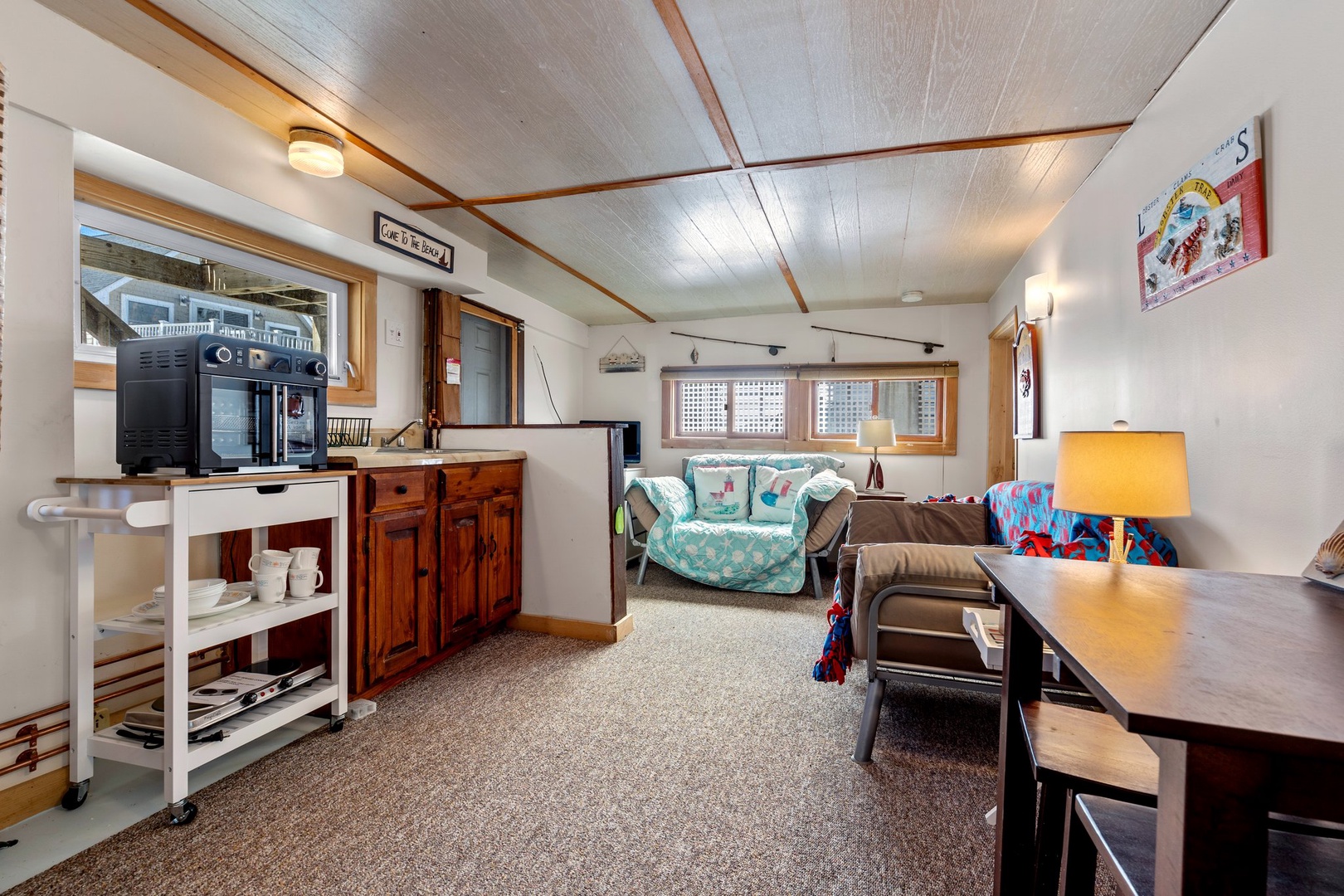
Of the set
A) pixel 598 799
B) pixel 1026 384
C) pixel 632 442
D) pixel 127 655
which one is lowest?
pixel 598 799

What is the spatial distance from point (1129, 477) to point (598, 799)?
1623mm

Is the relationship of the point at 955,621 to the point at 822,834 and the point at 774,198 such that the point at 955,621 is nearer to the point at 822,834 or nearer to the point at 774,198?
the point at 822,834

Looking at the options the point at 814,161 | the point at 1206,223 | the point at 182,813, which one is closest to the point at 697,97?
the point at 814,161

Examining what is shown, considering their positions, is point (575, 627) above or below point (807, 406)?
below

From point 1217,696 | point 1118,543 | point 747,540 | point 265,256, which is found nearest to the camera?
point 1217,696

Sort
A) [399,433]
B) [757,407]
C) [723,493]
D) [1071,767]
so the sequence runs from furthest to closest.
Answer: [757,407] → [723,493] → [399,433] → [1071,767]

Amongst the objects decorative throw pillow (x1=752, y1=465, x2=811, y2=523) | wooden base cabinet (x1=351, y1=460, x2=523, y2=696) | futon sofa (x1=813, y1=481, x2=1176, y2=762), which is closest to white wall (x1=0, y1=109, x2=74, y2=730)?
wooden base cabinet (x1=351, y1=460, x2=523, y2=696)

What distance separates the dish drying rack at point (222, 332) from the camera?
2.12 m

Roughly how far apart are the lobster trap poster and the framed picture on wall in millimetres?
1286

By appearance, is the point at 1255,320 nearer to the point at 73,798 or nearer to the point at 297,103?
the point at 297,103

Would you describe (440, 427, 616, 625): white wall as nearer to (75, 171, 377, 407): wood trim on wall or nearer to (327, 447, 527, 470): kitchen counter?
(327, 447, 527, 470): kitchen counter

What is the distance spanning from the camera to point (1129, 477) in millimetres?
1444

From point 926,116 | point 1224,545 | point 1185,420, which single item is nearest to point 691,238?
point 926,116

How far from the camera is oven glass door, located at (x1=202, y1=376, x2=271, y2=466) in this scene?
160cm
